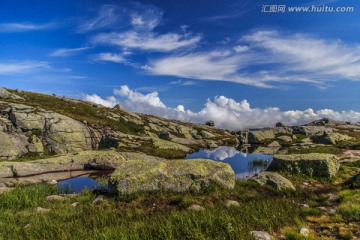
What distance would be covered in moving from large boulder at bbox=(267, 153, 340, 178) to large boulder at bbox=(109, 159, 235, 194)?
829 cm

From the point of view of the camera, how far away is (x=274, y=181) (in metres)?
18.1

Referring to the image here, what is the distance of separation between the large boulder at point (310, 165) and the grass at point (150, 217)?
6922 millimetres

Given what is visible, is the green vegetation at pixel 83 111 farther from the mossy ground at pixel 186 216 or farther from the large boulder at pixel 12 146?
the mossy ground at pixel 186 216

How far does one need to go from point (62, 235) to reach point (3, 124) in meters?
58.2

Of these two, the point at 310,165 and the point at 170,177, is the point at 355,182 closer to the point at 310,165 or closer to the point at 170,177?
the point at 310,165

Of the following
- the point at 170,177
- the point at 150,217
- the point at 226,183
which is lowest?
the point at 150,217

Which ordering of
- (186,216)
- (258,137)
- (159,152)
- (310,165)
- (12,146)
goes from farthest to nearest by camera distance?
(258,137) → (159,152) → (12,146) → (310,165) → (186,216)

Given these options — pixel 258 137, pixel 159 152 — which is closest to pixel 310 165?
pixel 159 152

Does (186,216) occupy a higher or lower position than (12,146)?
higher

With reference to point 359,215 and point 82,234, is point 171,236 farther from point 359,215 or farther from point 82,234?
point 359,215

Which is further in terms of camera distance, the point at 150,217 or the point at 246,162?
the point at 246,162

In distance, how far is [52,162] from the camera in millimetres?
38781

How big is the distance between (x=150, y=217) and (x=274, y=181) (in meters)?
9.78

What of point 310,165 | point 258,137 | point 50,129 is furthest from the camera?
point 258,137
